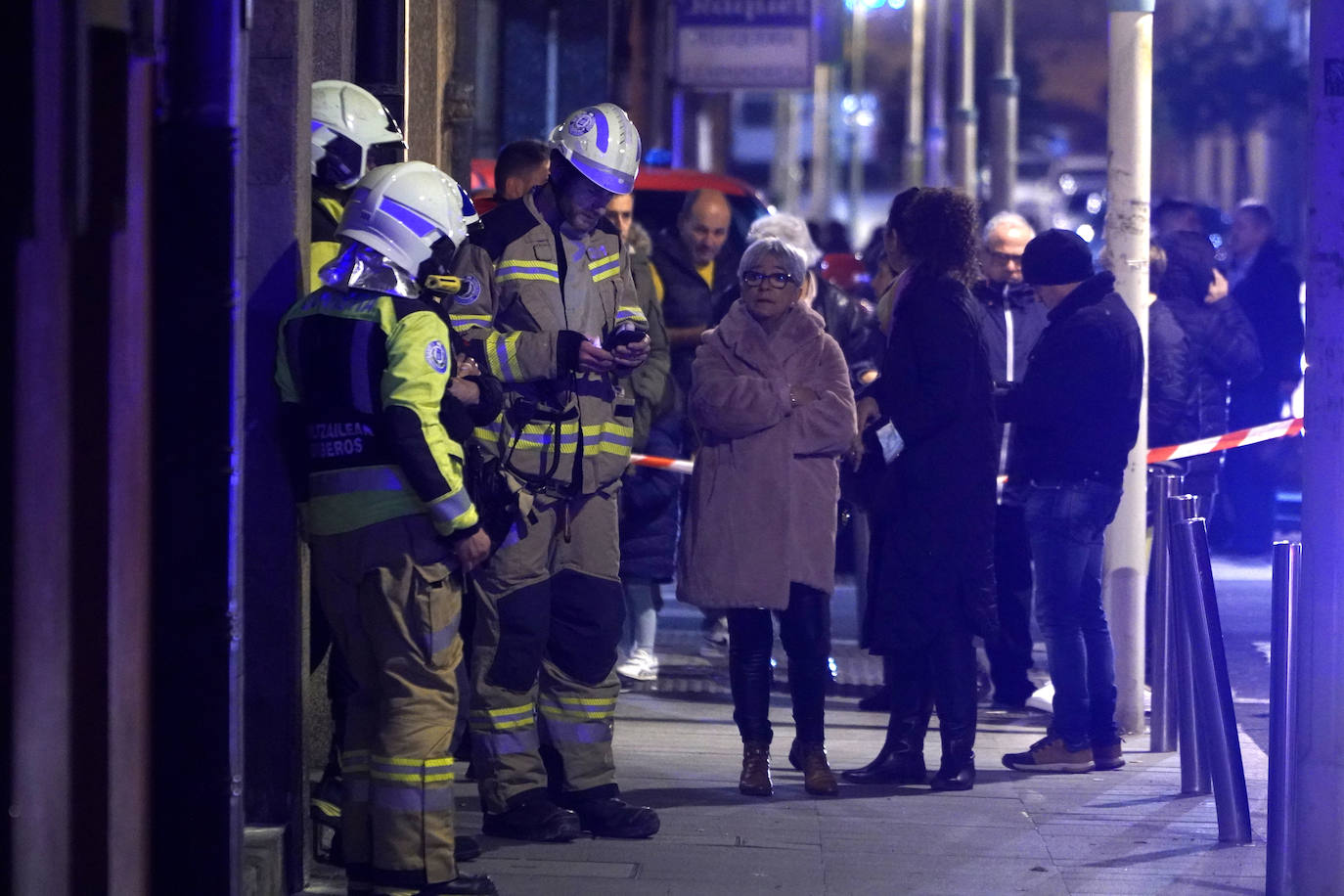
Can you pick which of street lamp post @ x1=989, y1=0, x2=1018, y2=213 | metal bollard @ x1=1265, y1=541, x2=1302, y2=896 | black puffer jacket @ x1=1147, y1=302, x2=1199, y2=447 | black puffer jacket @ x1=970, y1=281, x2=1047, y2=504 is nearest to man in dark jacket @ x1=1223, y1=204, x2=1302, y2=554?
black puffer jacket @ x1=1147, y1=302, x2=1199, y2=447

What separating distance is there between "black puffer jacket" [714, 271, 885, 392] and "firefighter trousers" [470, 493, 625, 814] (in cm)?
299

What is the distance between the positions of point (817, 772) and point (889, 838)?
1.88ft

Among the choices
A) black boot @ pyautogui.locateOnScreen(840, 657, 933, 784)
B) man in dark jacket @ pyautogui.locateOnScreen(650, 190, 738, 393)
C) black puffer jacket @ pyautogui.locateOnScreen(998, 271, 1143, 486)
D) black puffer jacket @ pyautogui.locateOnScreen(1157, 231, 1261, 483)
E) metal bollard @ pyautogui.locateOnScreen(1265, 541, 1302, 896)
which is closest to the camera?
metal bollard @ pyautogui.locateOnScreen(1265, 541, 1302, 896)

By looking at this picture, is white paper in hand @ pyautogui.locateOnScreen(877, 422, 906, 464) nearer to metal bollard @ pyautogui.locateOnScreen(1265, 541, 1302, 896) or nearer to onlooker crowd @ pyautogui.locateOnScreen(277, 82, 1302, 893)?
onlooker crowd @ pyautogui.locateOnScreen(277, 82, 1302, 893)

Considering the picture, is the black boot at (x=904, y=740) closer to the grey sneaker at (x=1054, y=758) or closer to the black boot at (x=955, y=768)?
the black boot at (x=955, y=768)

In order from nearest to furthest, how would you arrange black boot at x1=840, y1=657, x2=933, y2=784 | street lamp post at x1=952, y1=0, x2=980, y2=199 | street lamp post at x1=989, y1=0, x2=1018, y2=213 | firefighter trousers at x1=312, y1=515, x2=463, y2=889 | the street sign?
firefighter trousers at x1=312, y1=515, x2=463, y2=889 → black boot at x1=840, y1=657, x2=933, y2=784 → the street sign → street lamp post at x1=989, y1=0, x2=1018, y2=213 → street lamp post at x1=952, y1=0, x2=980, y2=199

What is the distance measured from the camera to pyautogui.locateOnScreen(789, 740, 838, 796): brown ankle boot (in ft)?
21.7

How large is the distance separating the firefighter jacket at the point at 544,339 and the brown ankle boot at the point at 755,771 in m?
1.15

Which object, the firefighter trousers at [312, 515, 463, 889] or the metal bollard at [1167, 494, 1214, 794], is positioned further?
the metal bollard at [1167, 494, 1214, 794]

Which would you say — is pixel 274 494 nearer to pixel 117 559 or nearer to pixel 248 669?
pixel 248 669

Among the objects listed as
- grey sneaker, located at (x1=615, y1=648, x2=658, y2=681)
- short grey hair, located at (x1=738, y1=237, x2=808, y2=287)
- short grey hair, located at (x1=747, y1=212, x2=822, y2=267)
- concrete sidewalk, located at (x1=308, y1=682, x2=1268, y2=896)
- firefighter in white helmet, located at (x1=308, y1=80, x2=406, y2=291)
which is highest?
short grey hair, located at (x1=747, y1=212, x2=822, y2=267)

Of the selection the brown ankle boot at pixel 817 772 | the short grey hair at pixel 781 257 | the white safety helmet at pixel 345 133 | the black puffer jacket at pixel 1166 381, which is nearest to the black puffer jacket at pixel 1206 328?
the black puffer jacket at pixel 1166 381

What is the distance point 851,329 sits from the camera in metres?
8.99

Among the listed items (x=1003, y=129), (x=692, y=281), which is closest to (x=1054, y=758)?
(x=692, y=281)
